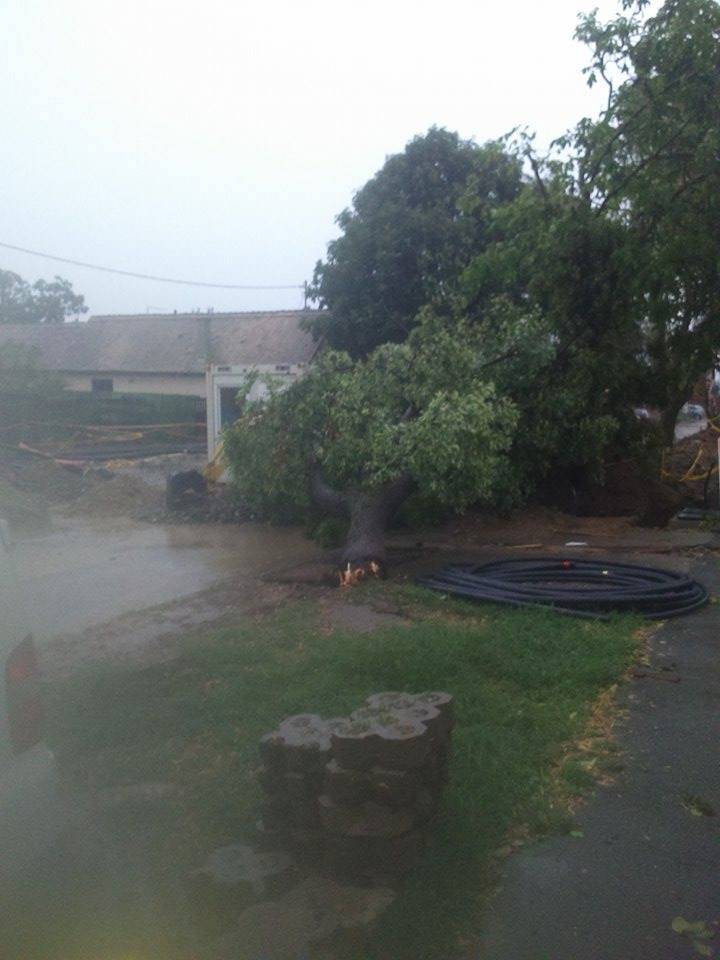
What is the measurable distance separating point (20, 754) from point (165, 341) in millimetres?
39528

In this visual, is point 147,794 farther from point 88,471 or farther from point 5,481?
point 88,471

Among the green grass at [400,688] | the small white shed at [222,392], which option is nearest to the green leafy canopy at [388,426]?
the green grass at [400,688]

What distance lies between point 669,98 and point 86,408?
25967 mm

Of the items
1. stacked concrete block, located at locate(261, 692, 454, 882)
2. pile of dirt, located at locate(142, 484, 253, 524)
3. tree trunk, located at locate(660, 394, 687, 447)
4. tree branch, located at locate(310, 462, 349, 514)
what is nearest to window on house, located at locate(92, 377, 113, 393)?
pile of dirt, located at locate(142, 484, 253, 524)

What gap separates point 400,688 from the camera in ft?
21.6

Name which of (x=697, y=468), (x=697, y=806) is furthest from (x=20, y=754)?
(x=697, y=468)

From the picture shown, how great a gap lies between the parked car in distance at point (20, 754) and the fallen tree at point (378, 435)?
6248 mm

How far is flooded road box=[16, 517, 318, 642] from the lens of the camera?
1023 cm

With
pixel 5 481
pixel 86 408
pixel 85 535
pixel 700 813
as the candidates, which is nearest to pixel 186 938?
pixel 700 813

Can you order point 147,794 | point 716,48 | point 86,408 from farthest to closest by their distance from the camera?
1. point 86,408
2. point 716,48
3. point 147,794

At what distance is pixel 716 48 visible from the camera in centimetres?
1070

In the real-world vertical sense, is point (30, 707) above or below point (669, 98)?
below

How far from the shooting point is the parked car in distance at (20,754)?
3709mm

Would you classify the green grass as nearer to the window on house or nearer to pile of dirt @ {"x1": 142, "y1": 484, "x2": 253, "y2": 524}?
pile of dirt @ {"x1": 142, "y1": 484, "x2": 253, "y2": 524}
